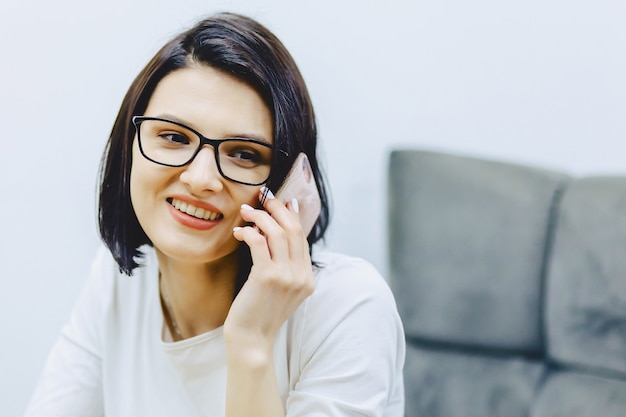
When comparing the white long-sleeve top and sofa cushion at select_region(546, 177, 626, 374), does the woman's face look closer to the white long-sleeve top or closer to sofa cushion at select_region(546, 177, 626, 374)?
the white long-sleeve top

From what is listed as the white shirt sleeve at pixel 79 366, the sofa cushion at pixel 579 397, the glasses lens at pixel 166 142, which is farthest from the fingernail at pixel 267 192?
the sofa cushion at pixel 579 397

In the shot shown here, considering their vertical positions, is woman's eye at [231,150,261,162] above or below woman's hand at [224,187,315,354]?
above

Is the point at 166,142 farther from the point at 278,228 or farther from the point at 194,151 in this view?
the point at 278,228

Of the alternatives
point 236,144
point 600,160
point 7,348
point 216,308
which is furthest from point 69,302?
point 600,160

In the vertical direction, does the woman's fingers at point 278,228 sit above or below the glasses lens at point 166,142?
below

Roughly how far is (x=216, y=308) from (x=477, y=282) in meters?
0.51

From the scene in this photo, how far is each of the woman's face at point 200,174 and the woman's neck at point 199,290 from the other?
12 cm

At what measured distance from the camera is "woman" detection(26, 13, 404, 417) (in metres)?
1.05

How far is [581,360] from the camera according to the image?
1.30 meters

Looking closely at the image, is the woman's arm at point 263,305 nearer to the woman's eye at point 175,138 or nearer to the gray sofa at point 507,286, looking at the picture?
the woman's eye at point 175,138

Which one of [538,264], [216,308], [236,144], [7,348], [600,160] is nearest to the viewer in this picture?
[236,144]

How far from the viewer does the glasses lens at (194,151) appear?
3.45 ft

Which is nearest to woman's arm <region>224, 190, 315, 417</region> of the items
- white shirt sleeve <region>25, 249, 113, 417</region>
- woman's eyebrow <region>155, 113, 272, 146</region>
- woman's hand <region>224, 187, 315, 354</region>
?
woman's hand <region>224, 187, 315, 354</region>

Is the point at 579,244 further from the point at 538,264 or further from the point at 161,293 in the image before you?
the point at 161,293
